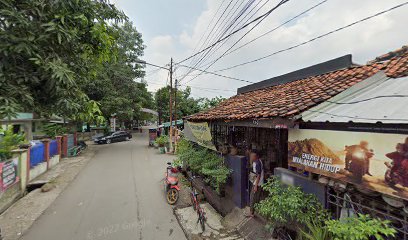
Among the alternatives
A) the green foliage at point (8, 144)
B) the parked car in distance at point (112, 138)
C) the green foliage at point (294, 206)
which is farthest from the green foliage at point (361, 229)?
the parked car in distance at point (112, 138)

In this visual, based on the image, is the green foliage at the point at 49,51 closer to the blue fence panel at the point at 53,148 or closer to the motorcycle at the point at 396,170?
the motorcycle at the point at 396,170

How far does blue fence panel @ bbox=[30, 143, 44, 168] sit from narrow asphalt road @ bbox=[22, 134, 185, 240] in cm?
202

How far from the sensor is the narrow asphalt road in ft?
18.9

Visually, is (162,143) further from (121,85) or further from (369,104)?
(369,104)

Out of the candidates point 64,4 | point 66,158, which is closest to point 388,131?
point 64,4

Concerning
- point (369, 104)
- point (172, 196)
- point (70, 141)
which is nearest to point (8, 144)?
point (172, 196)

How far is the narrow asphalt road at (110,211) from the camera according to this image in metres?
5.76

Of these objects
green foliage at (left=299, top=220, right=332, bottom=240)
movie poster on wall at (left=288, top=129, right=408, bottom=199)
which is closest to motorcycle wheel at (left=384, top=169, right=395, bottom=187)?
movie poster on wall at (left=288, top=129, right=408, bottom=199)

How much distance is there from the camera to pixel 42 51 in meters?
2.43

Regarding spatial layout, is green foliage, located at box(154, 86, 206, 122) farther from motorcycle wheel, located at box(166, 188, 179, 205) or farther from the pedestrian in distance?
the pedestrian in distance

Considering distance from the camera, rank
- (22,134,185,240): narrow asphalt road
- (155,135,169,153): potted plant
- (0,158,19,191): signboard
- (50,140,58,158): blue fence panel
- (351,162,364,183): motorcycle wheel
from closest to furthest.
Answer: (351,162,364,183): motorcycle wheel < (22,134,185,240): narrow asphalt road < (0,158,19,191): signboard < (50,140,58,158): blue fence panel < (155,135,169,153): potted plant

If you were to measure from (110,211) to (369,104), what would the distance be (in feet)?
24.1

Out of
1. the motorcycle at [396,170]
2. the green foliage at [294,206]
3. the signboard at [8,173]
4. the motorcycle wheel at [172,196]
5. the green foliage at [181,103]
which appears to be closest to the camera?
the motorcycle at [396,170]

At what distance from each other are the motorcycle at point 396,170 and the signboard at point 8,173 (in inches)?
380
